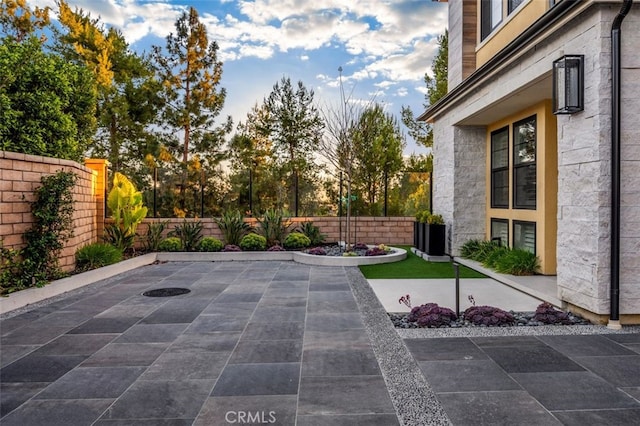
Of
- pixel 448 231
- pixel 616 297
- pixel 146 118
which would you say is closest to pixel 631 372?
pixel 616 297

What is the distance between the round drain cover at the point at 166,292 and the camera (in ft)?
20.1

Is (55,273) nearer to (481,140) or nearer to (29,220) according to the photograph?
(29,220)

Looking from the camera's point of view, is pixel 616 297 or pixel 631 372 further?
pixel 616 297

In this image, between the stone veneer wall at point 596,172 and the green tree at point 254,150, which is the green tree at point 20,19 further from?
the stone veneer wall at point 596,172

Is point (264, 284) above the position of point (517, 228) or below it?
below

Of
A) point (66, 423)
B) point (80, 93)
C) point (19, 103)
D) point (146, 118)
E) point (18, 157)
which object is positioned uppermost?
point (146, 118)

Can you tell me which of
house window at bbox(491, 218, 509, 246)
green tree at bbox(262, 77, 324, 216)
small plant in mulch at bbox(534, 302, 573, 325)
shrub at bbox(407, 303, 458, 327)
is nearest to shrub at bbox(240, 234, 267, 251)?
house window at bbox(491, 218, 509, 246)

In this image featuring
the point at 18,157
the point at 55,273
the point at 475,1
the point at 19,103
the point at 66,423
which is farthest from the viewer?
the point at 475,1

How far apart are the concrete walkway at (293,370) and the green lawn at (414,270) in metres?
2.17

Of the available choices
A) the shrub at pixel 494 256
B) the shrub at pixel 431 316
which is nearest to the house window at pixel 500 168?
the shrub at pixel 494 256

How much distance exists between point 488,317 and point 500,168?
16.1 ft

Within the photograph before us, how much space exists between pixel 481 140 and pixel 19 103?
9.08 meters

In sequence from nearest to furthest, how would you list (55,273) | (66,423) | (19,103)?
(66,423), (55,273), (19,103)

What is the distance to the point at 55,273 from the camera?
6504 mm
